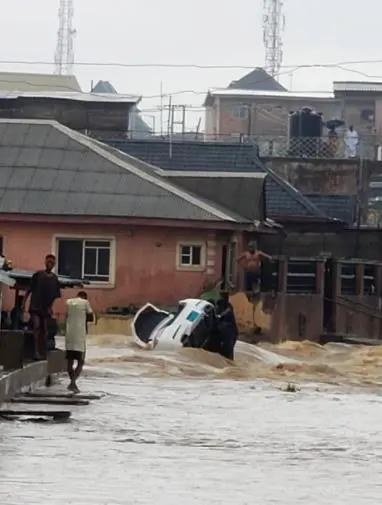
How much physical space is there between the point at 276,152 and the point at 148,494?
44.9 meters

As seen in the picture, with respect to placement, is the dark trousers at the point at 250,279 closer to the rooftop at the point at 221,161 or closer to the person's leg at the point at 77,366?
the rooftop at the point at 221,161

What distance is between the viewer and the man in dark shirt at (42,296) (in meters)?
23.0

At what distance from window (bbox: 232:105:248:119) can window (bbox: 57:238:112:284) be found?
42679mm

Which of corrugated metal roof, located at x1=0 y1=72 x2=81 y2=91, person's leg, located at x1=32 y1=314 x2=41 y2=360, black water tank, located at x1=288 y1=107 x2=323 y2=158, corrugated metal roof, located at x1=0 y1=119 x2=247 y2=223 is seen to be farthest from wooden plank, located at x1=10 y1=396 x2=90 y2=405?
corrugated metal roof, located at x1=0 y1=72 x2=81 y2=91

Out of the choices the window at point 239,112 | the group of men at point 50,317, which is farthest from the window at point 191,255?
the window at point 239,112

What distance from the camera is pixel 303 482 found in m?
14.3

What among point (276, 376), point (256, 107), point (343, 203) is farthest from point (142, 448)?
point (256, 107)

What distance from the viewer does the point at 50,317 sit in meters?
23.6

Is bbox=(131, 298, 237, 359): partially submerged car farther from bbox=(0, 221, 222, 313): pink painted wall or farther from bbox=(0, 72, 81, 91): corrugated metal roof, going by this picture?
bbox=(0, 72, 81, 91): corrugated metal roof

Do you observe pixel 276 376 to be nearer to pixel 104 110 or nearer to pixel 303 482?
pixel 303 482

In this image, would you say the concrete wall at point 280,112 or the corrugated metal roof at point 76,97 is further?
the concrete wall at point 280,112

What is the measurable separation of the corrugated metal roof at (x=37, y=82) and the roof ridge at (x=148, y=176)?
27.4 meters

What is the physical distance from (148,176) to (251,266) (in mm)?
3362

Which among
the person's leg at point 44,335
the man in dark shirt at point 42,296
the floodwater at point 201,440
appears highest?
the man in dark shirt at point 42,296
